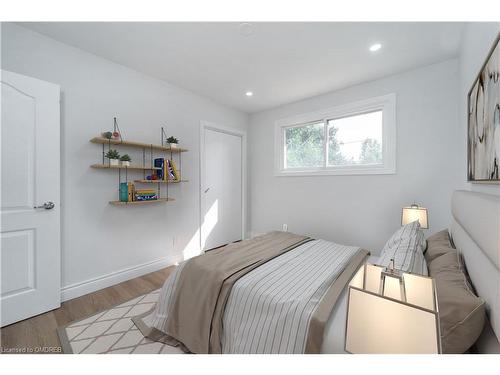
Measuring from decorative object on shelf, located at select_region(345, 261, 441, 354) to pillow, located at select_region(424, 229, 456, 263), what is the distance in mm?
888

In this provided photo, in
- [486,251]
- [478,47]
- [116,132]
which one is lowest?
[486,251]

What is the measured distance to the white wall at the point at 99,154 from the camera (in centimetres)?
203

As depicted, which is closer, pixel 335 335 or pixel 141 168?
pixel 335 335

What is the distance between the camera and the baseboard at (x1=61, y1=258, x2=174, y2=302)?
2.11 metres

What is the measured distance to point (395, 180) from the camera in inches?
105

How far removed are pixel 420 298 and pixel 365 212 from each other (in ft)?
7.84

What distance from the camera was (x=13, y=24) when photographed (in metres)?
1.82

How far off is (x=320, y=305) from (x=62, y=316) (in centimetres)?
218

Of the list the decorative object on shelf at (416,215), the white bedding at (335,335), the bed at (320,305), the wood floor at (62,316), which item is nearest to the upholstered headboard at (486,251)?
the bed at (320,305)

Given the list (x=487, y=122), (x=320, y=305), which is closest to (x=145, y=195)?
(x=320, y=305)

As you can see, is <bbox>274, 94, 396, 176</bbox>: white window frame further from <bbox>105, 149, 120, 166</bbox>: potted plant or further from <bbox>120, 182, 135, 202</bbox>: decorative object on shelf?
<bbox>105, 149, 120, 166</bbox>: potted plant

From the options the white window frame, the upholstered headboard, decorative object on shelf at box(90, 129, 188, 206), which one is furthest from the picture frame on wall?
decorative object on shelf at box(90, 129, 188, 206)

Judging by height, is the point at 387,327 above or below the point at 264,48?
below

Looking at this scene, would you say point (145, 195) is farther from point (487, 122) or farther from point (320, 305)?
point (487, 122)
